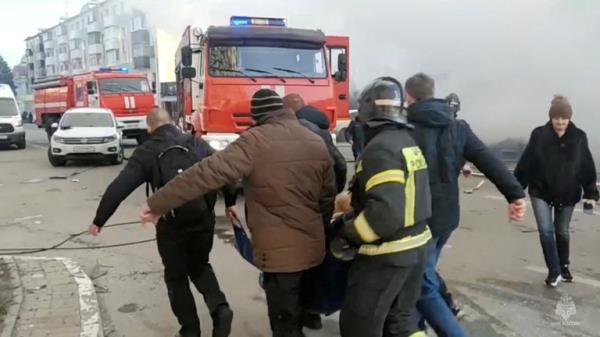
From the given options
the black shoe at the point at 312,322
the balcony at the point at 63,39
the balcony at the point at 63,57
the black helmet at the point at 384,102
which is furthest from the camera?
the balcony at the point at 63,39

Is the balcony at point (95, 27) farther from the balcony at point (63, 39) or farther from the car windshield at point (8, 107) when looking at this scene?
the car windshield at point (8, 107)

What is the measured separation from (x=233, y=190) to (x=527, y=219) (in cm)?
527

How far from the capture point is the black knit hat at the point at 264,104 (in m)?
3.26

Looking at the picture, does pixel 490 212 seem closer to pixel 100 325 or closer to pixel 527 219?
pixel 527 219

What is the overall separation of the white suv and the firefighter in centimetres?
1338

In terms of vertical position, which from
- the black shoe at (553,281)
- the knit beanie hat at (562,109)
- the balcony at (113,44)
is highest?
the balcony at (113,44)

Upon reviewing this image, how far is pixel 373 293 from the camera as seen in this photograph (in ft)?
9.23

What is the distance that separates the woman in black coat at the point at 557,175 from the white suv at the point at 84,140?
12270 mm

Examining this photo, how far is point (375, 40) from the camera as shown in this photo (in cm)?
1884

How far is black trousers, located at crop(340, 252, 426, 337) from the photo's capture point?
9.23 feet

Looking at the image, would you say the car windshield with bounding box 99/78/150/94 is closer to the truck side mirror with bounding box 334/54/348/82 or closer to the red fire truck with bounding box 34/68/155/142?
the red fire truck with bounding box 34/68/155/142

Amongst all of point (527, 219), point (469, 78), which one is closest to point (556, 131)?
point (527, 219)

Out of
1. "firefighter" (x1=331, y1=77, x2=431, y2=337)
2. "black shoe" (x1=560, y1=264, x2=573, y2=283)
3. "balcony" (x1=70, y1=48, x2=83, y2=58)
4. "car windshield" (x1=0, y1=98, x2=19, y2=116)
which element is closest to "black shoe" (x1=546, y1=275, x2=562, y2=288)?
"black shoe" (x1=560, y1=264, x2=573, y2=283)

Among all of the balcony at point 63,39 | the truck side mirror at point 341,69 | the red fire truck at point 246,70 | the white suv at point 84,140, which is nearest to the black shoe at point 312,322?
the red fire truck at point 246,70
